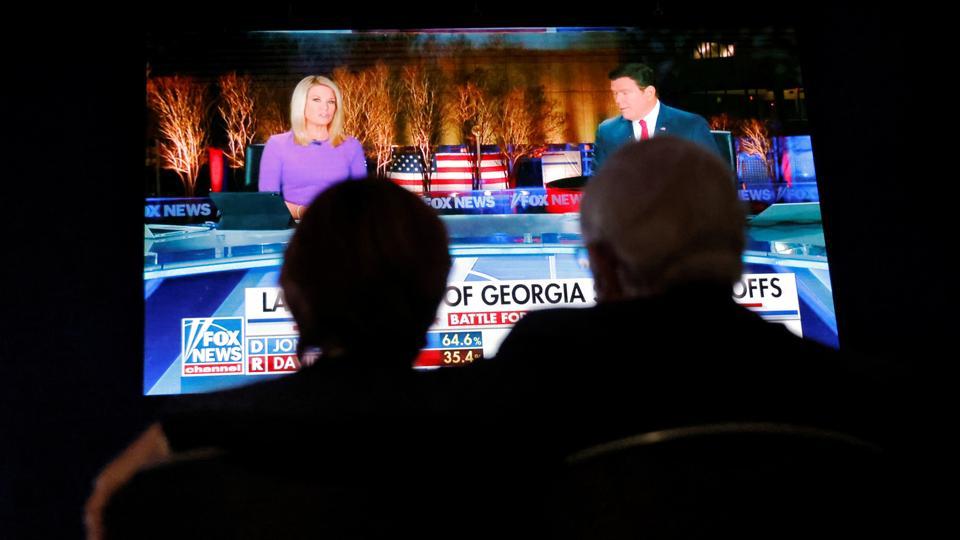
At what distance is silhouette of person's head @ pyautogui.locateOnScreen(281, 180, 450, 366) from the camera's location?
0.89 metres

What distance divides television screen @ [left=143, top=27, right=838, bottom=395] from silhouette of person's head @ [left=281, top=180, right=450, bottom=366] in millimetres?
1371

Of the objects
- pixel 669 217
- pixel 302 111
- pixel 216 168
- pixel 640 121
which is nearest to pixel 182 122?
pixel 216 168

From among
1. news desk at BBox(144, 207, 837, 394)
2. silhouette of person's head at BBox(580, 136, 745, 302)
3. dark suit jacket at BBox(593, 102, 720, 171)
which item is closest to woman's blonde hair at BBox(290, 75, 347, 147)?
news desk at BBox(144, 207, 837, 394)

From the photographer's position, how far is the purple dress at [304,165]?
2.36 m

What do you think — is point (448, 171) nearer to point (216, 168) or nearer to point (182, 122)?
point (216, 168)

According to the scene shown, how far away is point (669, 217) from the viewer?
889 millimetres

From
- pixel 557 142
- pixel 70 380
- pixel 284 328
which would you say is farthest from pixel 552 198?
pixel 70 380

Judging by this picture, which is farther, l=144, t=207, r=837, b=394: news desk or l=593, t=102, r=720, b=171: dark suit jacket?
l=593, t=102, r=720, b=171: dark suit jacket

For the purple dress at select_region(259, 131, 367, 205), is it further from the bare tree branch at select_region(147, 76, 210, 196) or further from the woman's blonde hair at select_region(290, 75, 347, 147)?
the bare tree branch at select_region(147, 76, 210, 196)

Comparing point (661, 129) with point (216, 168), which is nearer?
point (216, 168)

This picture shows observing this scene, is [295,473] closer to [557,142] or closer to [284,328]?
[284,328]

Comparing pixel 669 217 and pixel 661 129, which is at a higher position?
pixel 661 129

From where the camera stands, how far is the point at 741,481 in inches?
28.1

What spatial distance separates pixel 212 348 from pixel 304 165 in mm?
653
